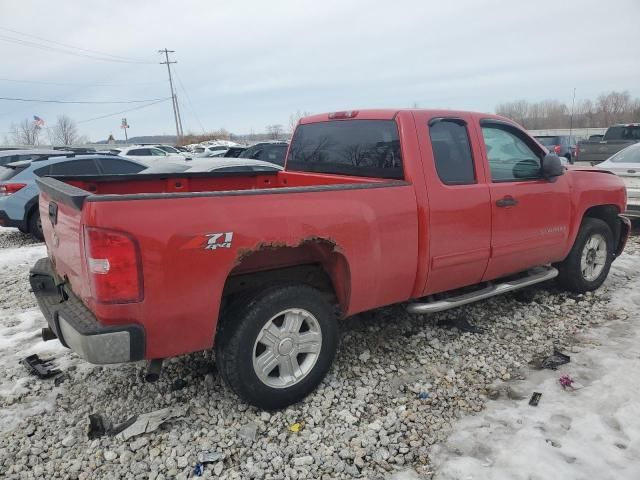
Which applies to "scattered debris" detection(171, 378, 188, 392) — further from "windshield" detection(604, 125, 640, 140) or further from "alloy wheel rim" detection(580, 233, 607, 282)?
"windshield" detection(604, 125, 640, 140)

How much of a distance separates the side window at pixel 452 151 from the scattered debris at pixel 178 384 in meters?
2.45

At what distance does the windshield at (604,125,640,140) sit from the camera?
17.7 meters

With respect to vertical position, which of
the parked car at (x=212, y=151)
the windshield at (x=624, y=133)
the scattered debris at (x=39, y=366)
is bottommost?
the scattered debris at (x=39, y=366)

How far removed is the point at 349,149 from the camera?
162 inches

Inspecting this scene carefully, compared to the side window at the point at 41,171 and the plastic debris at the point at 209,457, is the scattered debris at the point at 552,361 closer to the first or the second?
the plastic debris at the point at 209,457

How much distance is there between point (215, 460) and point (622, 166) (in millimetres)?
8658

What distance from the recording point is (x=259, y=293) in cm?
301

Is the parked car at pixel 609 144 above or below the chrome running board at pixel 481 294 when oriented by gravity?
above

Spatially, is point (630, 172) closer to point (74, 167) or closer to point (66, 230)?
point (66, 230)

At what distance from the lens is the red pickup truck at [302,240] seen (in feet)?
8.25

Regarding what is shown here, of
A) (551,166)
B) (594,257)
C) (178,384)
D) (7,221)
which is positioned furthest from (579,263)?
(7,221)

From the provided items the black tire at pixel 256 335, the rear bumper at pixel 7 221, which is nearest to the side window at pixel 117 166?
the rear bumper at pixel 7 221

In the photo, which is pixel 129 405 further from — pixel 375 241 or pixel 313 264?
pixel 375 241

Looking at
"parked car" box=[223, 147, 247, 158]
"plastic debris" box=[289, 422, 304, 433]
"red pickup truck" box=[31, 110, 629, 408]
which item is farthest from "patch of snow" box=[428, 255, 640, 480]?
"parked car" box=[223, 147, 247, 158]
